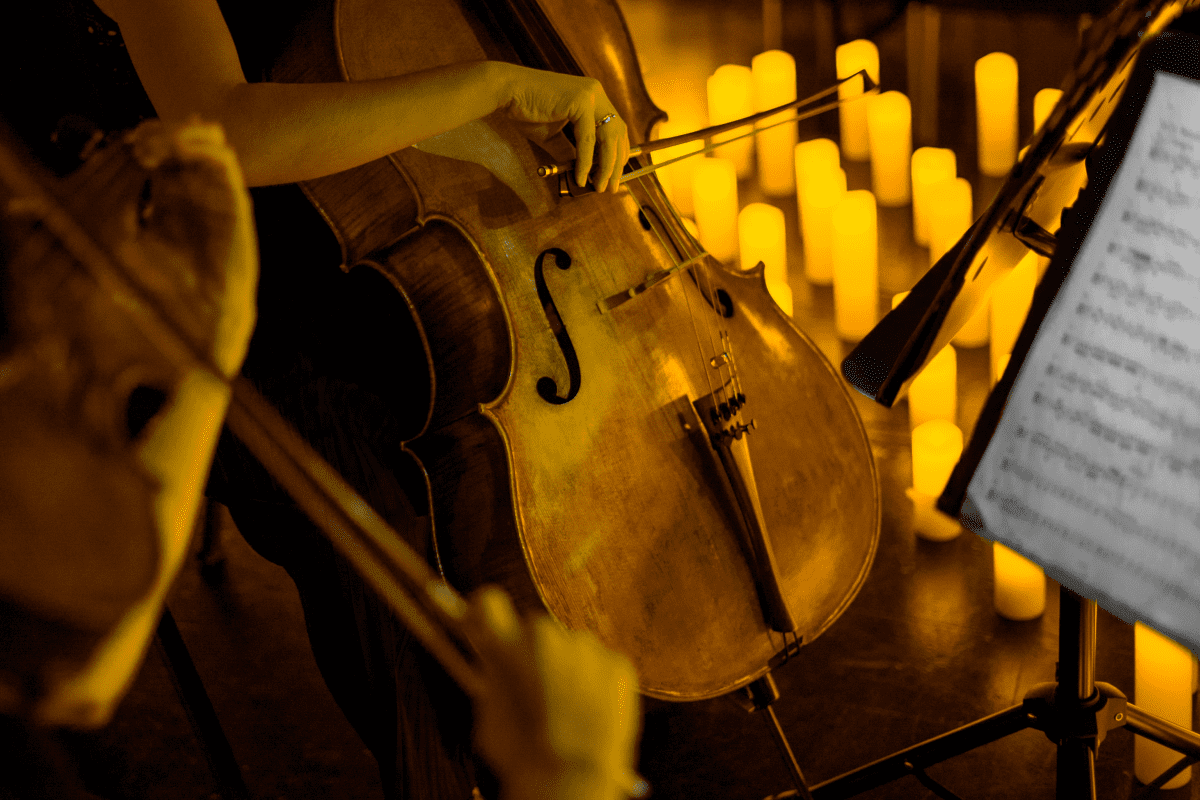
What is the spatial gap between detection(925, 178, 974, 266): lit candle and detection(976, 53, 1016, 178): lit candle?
30 cm

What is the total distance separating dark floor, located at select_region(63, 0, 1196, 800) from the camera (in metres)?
1.23

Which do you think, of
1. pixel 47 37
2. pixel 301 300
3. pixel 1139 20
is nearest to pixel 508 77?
pixel 301 300

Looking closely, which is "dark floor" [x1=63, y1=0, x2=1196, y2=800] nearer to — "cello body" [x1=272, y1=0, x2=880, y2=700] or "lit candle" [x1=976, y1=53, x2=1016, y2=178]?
"cello body" [x1=272, y1=0, x2=880, y2=700]

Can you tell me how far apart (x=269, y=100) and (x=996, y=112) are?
5.18 feet

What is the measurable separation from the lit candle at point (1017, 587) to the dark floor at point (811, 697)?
0.02m

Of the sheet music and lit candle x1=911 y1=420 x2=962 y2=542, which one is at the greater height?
the sheet music

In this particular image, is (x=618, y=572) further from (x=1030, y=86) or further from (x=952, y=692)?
(x=1030, y=86)

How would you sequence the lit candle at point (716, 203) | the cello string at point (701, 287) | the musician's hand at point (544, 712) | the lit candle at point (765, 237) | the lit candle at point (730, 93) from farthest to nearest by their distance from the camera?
→ the lit candle at point (730, 93) < the lit candle at point (716, 203) < the lit candle at point (765, 237) < the cello string at point (701, 287) < the musician's hand at point (544, 712)

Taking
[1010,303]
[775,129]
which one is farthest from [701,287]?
[775,129]

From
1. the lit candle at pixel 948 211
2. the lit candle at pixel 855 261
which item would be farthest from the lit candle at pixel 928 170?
the lit candle at pixel 855 261

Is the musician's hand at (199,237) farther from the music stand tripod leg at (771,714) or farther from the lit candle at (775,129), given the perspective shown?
the lit candle at (775,129)

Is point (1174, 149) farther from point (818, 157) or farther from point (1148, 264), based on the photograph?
point (818, 157)

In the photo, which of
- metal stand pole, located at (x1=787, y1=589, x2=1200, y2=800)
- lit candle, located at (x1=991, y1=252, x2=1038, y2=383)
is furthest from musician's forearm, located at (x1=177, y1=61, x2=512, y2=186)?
lit candle, located at (x1=991, y1=252, x2=1038, y2=383)

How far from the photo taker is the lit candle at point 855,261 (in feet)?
5.93
